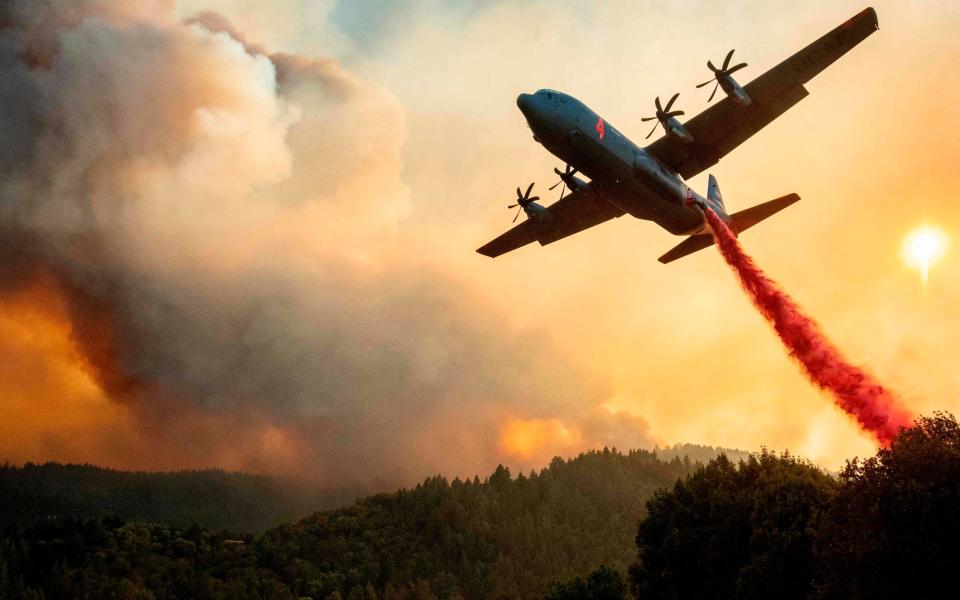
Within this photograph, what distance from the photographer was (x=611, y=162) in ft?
132

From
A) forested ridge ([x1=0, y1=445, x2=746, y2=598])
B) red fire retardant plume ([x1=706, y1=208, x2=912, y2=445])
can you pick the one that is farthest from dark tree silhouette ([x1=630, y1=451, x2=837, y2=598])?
forested ridge ([x1=0, y1=445, x2=746, y2=598])

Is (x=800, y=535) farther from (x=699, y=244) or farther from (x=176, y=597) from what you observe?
(x=176, y=597)

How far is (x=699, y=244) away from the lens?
47.4 m

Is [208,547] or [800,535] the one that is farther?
[208,547]

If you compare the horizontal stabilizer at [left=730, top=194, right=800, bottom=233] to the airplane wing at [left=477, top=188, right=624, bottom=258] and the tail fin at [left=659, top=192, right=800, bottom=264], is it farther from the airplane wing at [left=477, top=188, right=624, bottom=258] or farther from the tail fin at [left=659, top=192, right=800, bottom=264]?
the airplane wing at [left=477, top=188, right=624, bottom=258]

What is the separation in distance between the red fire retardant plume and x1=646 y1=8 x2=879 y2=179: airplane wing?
3432 millimetres

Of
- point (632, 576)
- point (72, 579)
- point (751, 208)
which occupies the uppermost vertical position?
point (751, 208)

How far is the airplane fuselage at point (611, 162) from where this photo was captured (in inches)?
1538

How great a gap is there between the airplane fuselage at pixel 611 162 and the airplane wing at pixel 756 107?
3.41 feet

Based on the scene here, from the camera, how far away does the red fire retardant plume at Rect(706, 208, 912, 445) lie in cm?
3941

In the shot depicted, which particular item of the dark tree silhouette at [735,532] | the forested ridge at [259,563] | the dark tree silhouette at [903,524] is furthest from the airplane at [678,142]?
the forested ridge at [259,563]

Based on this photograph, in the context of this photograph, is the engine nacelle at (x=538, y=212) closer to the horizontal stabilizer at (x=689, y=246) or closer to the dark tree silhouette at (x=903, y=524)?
the horizontal stabilizer at (x=689, y=246)

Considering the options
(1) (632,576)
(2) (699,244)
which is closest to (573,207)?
(2) (699,244)

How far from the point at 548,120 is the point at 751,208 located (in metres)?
14.6
